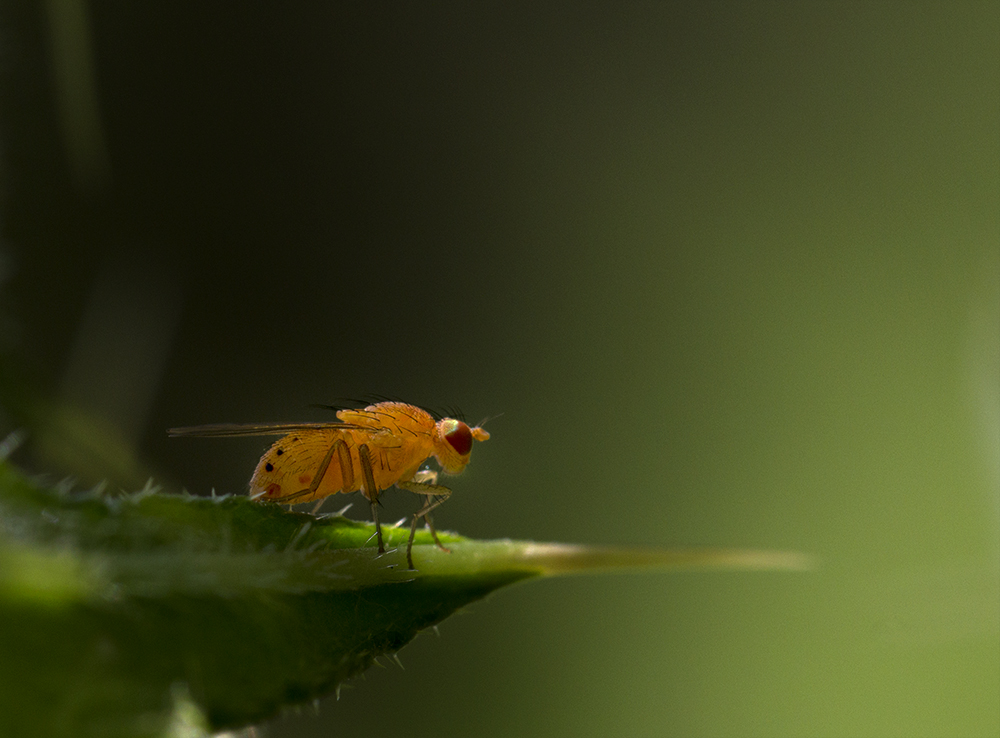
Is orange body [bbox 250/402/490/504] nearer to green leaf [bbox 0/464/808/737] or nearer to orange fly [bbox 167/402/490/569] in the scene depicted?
orange fly [bbox 167/402/490/569]

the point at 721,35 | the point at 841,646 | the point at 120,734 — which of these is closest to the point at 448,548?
the point at 120,734

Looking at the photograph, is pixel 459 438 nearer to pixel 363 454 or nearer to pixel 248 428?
pixel 363 454

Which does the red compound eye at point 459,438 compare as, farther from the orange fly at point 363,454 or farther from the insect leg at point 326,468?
the insect leg at point 326,468

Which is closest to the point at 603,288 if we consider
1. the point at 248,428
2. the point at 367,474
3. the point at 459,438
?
the point at 459,438

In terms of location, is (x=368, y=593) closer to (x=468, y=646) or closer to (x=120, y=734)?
(x=120, y=734)

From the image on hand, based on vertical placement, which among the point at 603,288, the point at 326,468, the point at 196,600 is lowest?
the point at 196,600

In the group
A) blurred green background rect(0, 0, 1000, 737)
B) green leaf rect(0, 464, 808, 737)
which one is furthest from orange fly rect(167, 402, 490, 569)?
blurred green background rect(0, 0, 1000, 737)

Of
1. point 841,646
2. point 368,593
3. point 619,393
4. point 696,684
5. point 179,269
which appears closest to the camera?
point 368,593
